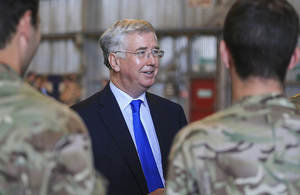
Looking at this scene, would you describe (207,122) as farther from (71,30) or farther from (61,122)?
(71,30)

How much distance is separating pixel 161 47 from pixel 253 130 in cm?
1467

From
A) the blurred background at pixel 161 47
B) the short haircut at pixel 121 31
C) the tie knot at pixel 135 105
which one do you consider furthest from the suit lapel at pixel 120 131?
the blurred background at pixel 161 47

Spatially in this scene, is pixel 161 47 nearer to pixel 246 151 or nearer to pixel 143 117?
pixel 143 117

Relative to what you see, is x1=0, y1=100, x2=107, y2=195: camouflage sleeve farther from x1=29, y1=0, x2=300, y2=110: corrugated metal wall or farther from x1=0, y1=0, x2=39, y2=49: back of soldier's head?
x1=29, y1=0, x2=300, y2=110: corrugated metal wall

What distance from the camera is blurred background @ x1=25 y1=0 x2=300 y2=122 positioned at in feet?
50.3

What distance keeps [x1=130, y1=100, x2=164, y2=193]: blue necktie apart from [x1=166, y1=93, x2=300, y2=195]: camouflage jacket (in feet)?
4.37

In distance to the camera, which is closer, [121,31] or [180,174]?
[180,174]

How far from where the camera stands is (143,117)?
304cm

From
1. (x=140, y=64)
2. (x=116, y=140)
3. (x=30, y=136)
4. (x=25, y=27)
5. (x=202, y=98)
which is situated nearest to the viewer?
(x=30, y=136)

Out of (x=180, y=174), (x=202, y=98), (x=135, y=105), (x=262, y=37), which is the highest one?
(x=262, y=37)

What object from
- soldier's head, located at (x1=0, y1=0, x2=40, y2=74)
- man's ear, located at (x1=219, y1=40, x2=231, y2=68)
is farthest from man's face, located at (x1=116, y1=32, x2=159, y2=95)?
soldier's head, located at (x1=0, y1=0, x2=40, y2=74)

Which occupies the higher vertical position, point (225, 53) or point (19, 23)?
point (19, 23)

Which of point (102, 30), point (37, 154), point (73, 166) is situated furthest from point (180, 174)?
point (102, 30)

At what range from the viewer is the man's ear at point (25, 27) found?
137cm
